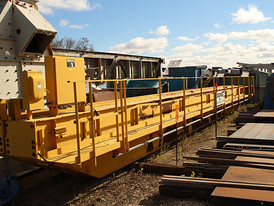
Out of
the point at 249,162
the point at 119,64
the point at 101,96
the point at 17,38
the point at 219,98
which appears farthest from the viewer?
the point at 119,64

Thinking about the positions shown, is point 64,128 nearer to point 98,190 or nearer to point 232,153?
point 98,190

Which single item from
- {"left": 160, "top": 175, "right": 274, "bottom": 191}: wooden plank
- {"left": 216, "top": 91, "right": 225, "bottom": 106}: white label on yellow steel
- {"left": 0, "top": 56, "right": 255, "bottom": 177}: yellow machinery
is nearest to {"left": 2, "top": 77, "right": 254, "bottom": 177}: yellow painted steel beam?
{"left": 0, "top": 56, "right": 255, "bottom": 177}: yellow machinery

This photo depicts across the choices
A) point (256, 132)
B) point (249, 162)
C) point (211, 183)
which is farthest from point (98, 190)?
point (256, 132)

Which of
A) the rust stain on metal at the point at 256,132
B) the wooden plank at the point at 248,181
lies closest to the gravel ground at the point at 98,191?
the wooden plank at the point at 248,181

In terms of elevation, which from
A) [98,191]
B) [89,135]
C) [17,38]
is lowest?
[98,191]

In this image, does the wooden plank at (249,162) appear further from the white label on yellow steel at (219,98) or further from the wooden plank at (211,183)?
the white label on yellow steel at (219,98)

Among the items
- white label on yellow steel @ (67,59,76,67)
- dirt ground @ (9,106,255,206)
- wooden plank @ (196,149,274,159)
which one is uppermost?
white label on yellow steel @ (67,59,76,67)

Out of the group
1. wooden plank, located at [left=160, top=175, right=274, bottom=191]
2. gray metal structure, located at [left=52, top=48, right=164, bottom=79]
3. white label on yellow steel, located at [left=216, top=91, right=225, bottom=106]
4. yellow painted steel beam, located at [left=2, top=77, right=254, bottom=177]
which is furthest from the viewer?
gray metal structure, located at [left=52, top=48, right=164, bottom=79]

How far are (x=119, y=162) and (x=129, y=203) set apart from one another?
1001mm

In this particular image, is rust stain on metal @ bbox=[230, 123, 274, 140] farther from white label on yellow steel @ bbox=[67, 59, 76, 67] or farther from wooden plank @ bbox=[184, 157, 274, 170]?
white label on yellow steel @ bbox=[67, 59, 76, 67]

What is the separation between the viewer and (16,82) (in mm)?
4980

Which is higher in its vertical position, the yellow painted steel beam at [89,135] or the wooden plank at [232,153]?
the yellow painted steel beam at [89,135]

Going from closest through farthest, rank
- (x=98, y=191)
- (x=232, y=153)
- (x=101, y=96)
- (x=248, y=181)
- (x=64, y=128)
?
(x=248, y=181) → (x=64, y=128) → (x=98, y=191) → (x=232, y=153) → (x=101, y=96)

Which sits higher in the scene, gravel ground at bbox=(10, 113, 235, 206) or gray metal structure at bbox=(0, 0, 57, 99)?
gray metal structure at bbox=(0, 0, 57, 99)
